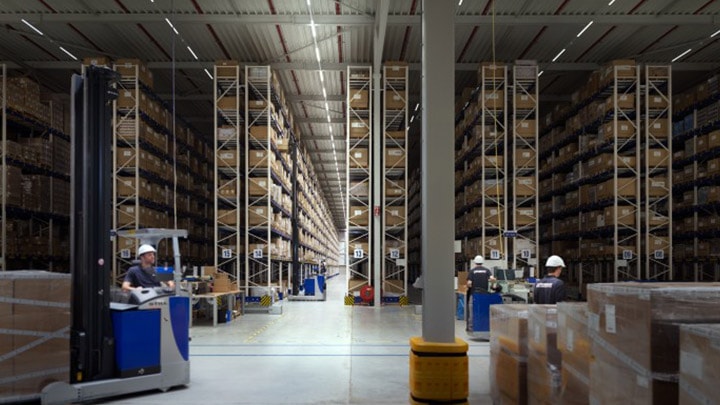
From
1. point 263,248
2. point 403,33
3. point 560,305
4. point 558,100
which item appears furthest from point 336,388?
point 558,100

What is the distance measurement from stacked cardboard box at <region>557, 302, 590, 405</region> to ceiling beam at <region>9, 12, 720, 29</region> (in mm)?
12366

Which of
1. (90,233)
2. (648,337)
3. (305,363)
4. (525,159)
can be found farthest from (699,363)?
(525,159)

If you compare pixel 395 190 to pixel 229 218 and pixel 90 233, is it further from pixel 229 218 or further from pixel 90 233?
pixel 90 233

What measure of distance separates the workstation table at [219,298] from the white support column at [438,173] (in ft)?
27.9

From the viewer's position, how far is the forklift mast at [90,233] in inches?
248

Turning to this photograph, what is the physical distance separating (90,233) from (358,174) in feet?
41.4

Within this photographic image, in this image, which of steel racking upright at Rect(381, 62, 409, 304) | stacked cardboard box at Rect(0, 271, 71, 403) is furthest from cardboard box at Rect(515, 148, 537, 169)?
stacked cardboard box at Rect(0, 271, 71, 403)

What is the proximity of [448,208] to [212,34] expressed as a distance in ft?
44.0

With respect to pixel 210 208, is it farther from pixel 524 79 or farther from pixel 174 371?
pixel 174 371

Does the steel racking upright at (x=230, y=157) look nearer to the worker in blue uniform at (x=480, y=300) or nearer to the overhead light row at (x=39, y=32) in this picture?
the overhead light row at (x=39, y=32)

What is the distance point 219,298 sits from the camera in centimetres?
1339

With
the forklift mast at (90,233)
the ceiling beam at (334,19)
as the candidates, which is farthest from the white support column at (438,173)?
the ceiling beam at (334,19)

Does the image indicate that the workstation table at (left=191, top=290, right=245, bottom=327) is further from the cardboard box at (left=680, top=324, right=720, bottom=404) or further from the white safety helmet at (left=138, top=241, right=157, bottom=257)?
the cardboard box at (left=680, top=324, right=720, bottom=404)

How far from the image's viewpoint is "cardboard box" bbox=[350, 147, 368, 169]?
712 inches
